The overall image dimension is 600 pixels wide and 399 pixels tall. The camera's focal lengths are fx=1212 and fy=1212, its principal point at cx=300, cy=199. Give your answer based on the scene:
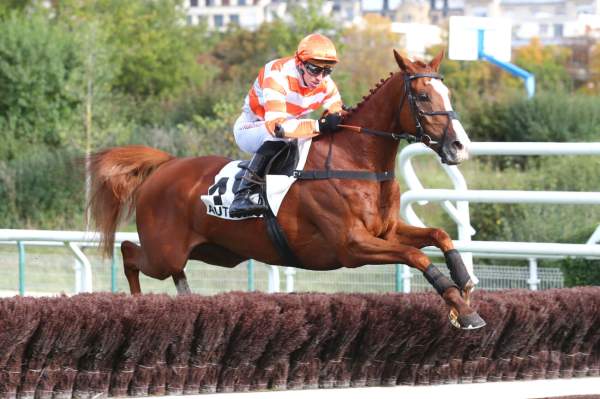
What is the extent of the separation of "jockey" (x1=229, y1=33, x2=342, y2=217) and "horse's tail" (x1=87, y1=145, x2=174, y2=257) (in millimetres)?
1229

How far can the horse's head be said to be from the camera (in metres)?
5.93

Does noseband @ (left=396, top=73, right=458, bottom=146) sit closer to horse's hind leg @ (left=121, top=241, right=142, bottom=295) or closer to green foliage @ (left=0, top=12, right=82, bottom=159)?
horse's hind leg @ (left=121, top=241, right=142, bottom=295)

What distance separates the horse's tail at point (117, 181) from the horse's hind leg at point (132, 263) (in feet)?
0.62

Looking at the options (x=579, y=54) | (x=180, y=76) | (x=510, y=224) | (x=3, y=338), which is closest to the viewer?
(x=3, y=338)

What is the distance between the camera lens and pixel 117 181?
7848 mm

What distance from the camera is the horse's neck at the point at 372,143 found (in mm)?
6414

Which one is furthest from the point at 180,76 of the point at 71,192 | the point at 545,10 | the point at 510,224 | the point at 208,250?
the point at 545,10

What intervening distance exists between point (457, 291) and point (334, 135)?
122 centimetres

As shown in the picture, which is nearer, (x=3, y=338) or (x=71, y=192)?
(x=3, y=338)

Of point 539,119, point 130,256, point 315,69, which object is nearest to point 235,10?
point 539,119

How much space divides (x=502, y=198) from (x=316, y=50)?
5.72 ft

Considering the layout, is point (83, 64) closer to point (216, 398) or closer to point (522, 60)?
point (216, 398)

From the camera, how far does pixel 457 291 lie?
5.86m

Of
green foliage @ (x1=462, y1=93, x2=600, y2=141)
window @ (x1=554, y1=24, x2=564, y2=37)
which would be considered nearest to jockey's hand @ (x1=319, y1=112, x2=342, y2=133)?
green foliage @ (x1=462, y1=93, x2=600, y2=141)
